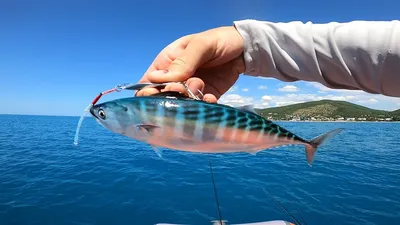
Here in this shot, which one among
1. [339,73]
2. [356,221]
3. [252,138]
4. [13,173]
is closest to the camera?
Result: [252,138]

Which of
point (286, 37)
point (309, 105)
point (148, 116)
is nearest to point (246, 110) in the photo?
point (148, 116)

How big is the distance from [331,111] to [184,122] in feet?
544

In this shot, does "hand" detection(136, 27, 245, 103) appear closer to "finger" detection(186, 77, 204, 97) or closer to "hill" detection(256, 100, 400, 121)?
"finger" detection(186, 77, 204, 97)

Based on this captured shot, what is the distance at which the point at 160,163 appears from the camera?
922 inches

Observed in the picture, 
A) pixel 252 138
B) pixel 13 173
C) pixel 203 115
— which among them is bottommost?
pixel 13 173

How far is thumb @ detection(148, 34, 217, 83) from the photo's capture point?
6.13 ft

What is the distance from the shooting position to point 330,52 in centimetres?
→ 226

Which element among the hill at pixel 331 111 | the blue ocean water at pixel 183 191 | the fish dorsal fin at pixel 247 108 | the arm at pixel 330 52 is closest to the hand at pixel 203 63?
the arm at pixel 330 52

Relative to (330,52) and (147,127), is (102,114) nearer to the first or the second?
(147,127)

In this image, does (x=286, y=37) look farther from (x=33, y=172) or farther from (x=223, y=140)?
(x=33, y=172)

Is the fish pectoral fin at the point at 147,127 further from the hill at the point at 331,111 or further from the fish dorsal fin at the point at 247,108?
the hill at the point at 331,111

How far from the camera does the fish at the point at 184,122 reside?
4.27 feet

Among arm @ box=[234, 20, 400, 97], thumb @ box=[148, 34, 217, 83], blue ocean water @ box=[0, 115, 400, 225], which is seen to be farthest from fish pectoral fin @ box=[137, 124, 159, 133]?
blue ocean water @ box=[0, 115, 400, 225]

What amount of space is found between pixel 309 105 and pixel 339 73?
16304cm
